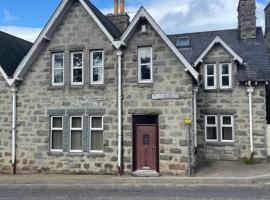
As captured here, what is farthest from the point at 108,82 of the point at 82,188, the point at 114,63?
the point at 82,188

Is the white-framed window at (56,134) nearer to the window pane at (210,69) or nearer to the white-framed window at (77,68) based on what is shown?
the white-framed window at (77,68)

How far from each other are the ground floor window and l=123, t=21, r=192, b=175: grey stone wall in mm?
5798

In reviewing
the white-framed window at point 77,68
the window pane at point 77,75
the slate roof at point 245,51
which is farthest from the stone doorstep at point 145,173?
the slate roof at point 245,51

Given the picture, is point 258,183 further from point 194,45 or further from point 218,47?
point 194,45

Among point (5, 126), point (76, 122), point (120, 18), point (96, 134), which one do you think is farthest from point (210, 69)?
point (5, 126)

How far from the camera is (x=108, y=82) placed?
15.8 meters

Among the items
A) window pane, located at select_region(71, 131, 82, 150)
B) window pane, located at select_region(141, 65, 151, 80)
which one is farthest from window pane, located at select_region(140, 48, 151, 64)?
window pane, located at select_region(71, 131, 82, 150)

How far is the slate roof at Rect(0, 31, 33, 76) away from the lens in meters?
18.5

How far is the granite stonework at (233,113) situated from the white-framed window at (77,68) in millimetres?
7999

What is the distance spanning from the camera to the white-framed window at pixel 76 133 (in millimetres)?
16188

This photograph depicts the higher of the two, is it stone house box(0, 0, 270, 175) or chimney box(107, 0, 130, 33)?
chimney box(107, 0, 130, 33)

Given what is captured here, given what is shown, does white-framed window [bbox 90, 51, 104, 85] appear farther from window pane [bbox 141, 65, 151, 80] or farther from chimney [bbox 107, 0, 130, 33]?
chimney [bbox 107, 0, 130, 33]

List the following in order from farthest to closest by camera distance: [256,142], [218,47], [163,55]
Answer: [218,47] → [256,142] → [163,55]

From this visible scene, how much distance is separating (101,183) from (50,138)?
14.4 feet
